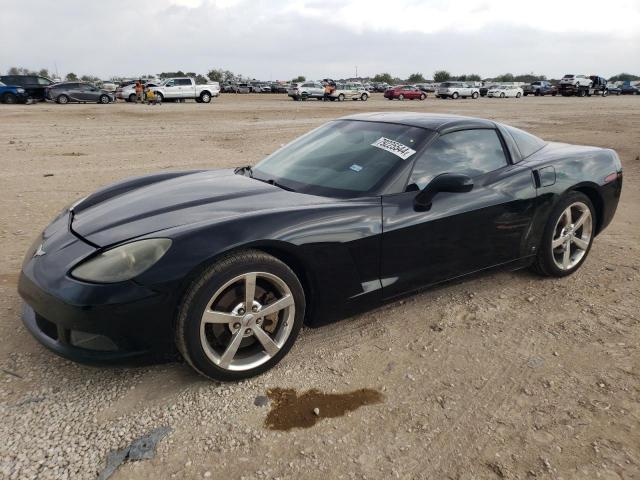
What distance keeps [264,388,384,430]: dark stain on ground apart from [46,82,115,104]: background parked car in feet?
97.4

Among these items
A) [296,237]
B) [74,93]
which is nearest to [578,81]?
[74,93]

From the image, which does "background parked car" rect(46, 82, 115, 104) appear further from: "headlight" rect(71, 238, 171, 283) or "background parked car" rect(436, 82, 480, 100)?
"headlight" rect(71, 238, 171, 283)

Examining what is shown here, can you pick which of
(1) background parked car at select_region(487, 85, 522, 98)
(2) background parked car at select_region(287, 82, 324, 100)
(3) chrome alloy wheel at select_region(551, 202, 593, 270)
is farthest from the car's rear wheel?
(1) background parked car at select_region(487, 85, 522, 98)

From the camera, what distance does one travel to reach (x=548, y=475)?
211 centimetres

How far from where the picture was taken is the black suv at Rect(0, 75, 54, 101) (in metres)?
26.3

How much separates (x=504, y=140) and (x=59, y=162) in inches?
319

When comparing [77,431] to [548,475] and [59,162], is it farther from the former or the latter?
[59,162]

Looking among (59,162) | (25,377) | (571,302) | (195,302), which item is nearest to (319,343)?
(195,302)

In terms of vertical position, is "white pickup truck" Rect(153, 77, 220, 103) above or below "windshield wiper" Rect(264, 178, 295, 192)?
above

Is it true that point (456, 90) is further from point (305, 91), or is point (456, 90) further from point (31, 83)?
point (31, 83)

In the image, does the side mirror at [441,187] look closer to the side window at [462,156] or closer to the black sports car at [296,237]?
the black sports car at [296,237]

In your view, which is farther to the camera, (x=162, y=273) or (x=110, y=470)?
(x=162, y=273)

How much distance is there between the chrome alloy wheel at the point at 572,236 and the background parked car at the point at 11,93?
95.8 feet

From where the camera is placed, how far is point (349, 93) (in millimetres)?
39312
